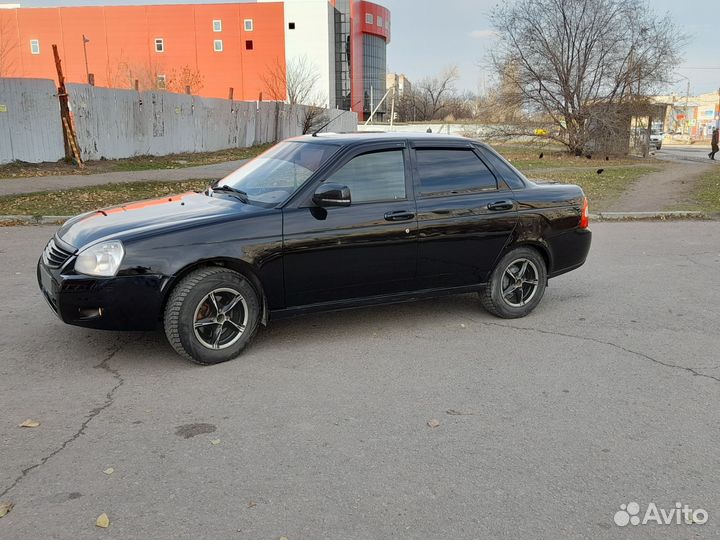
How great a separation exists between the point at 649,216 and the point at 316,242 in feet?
31.9

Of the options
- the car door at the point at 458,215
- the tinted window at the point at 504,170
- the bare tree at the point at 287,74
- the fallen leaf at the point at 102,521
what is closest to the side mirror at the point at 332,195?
the car door at the point at 458,215

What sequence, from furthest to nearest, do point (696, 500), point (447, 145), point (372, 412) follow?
point (447, 145), point (372, 412), point (696, 500)

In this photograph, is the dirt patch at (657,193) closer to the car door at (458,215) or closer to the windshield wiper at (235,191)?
the car door at (458,215)

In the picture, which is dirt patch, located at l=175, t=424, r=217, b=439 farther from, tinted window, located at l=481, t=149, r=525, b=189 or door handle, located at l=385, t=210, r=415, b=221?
tinted window, located at l=481, t=149, r=525, b=189

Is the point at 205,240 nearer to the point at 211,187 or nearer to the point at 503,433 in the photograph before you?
the point at 211,187

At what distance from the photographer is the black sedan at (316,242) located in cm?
450

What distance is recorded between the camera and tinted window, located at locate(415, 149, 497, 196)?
551cm

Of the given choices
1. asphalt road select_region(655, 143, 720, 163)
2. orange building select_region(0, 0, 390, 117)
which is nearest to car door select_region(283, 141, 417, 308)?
asphalt road select_region(655, 143, 720, 163)

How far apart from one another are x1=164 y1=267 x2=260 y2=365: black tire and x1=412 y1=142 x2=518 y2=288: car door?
1.55 metres

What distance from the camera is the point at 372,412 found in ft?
13.2

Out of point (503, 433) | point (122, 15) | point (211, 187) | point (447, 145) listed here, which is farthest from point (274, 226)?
point (122, 15)

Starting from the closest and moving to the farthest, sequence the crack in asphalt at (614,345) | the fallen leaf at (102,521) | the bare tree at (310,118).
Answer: the fallen leaf at (102,521)
the crack in asphalt at (614,345)
the bare tree at (310,118)

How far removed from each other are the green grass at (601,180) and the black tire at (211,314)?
10029 mm

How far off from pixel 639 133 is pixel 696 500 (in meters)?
34.4
